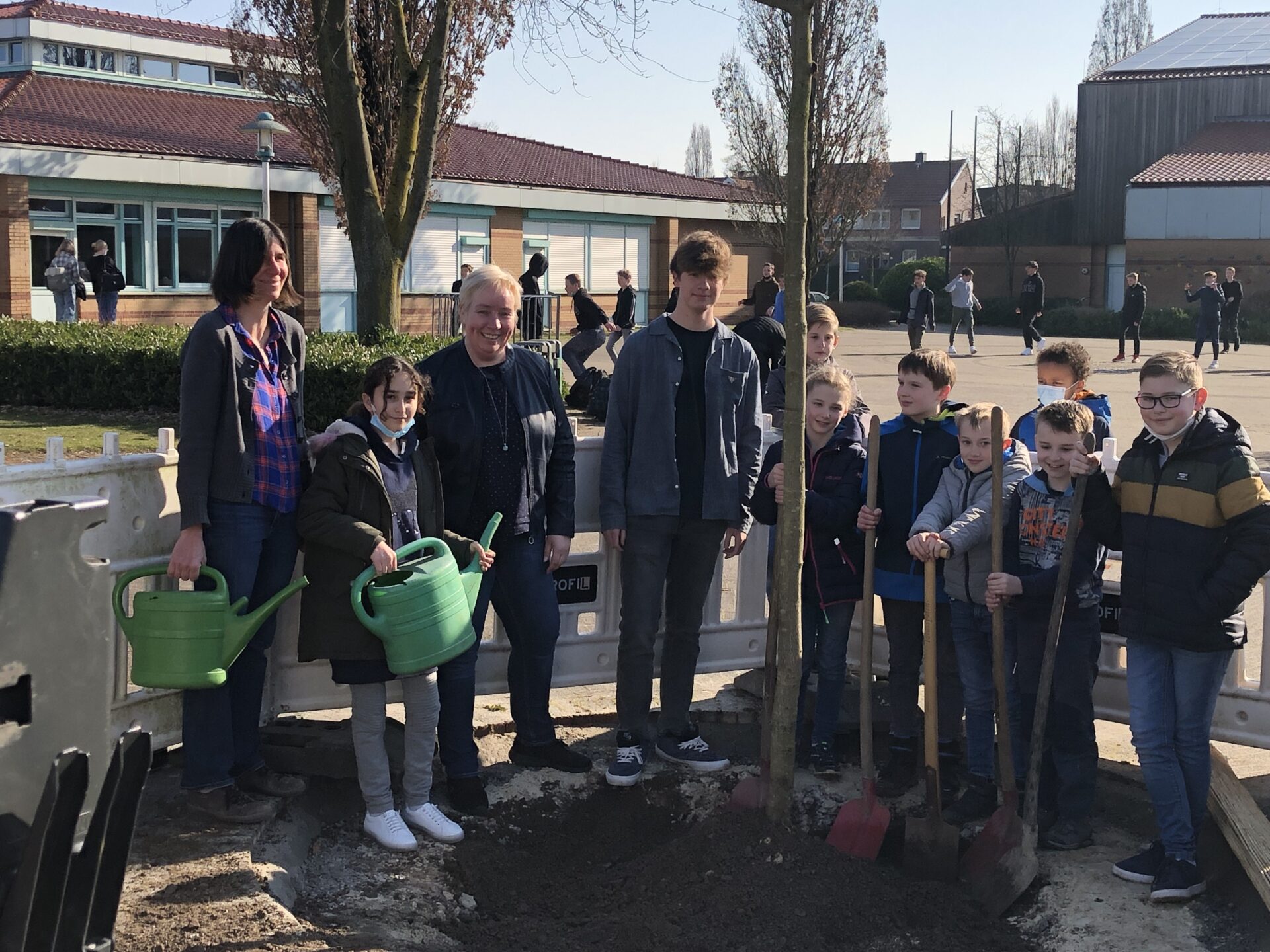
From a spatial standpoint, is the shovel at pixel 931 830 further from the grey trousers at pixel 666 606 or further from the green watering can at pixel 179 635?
the green watering can at pixel 179 635

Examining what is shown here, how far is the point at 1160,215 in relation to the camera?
45781mm

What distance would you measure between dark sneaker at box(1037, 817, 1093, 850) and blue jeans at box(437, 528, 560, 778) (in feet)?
6.21

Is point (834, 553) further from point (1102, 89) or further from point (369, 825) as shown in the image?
point (1102, 89)

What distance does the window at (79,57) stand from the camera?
104 ft

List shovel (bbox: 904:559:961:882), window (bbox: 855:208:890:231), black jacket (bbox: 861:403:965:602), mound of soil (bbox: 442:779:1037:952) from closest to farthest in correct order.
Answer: mound of soil (bbox: 442:779:1037:952), shovel (bbox: 904:559:961:882), black jacket (bbox: 861:403:965:602), window (bbox: 855:208:890:231)

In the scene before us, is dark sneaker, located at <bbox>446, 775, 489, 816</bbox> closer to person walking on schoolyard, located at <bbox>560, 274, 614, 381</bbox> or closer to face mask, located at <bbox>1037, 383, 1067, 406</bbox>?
face mask, located at <bbox>1037, 383, 1067, 406</bbox>

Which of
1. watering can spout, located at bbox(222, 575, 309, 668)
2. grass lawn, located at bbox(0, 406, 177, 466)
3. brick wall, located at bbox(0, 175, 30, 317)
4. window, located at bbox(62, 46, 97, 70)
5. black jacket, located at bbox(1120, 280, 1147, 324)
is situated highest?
window, located at bbox(62, 46, 97, 70)

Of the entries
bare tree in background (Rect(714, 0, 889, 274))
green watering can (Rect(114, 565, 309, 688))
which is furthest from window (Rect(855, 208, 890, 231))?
green watering can (Rect(114, 565, 309, 688))

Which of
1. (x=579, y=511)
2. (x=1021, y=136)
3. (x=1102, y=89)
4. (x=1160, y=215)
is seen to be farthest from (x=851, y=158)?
(x=1021, y=136)

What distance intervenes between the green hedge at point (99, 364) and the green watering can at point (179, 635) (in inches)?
375

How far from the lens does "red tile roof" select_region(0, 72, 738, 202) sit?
26922mm

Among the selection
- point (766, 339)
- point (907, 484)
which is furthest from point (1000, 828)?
point (766, 339)

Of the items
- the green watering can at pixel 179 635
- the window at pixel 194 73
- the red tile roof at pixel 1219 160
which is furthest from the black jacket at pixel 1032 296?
the green watering can at pixel 179 635

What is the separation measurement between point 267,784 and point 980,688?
2578 mm
